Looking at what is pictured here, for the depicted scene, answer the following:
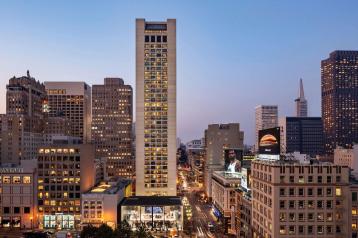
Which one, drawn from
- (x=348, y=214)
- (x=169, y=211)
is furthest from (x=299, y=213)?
(x=169, y=211)

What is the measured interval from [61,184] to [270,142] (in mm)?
94943

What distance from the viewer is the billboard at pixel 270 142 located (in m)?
117

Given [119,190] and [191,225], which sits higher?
[119,190]

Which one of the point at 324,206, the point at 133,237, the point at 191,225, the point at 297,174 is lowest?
the point at 191,225

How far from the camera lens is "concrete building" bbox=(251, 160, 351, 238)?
→ 104 meters

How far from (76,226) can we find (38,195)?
71.8 ft

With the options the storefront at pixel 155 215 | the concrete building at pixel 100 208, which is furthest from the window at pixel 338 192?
the concrete building at pixel 100 208

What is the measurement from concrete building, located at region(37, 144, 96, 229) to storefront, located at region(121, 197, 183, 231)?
24.4 meters

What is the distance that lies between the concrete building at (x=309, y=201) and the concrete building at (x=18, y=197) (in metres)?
106

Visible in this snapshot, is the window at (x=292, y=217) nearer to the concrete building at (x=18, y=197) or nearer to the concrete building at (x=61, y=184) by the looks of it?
the concrete building at (x=61, y=184)

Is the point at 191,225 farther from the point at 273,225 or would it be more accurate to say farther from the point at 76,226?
the point at 273,225

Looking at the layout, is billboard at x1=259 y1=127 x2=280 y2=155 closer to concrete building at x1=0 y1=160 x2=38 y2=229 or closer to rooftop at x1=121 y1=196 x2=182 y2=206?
rooftop at x1=121 y1=196 x2=182 y2=206

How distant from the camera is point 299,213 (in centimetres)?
10438

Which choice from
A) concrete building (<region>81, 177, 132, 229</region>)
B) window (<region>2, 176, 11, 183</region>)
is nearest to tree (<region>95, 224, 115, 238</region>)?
concrete building (<region>81, 177, 132, 229</region>)
